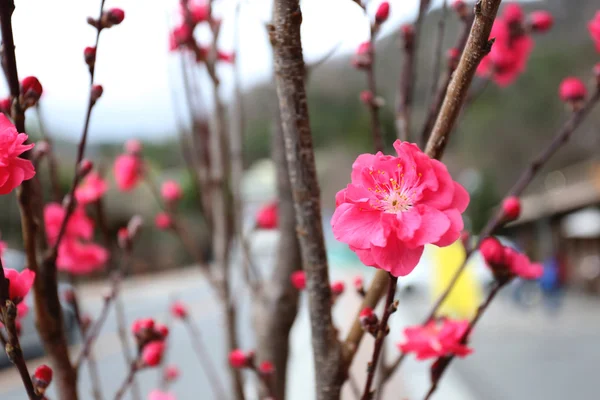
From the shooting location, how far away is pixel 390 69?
1.64 metres

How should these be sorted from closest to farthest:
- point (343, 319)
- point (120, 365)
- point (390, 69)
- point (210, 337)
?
point (390, 69)
point (343, 319)
point (120, 365)
point (210, 337)

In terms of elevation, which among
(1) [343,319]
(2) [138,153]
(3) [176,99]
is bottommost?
(1) [343,319]

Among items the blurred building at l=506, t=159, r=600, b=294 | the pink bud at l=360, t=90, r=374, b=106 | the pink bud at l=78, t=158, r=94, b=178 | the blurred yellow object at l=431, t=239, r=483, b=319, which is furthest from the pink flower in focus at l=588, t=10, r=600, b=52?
the blurred building at l=506, t=159, r=600, b=294

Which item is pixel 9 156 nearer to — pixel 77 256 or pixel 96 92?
pixel 96 92

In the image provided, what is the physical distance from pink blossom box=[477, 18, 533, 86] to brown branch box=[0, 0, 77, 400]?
0.71 meters

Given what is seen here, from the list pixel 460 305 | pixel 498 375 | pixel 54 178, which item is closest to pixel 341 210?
pixel 54 178

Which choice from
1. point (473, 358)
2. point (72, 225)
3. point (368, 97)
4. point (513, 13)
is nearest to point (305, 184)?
point (368, 97)

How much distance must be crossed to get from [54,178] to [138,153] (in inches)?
22.3

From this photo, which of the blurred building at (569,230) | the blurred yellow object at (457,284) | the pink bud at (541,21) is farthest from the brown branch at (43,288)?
the blurred building at (569,230)

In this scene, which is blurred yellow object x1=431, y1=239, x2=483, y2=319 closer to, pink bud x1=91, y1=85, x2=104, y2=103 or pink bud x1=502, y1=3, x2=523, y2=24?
pink bud x1=502, y1=3, x2=523, y2=24

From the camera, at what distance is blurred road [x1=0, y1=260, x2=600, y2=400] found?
3.40 metres

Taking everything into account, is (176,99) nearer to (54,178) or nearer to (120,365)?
(54,178)

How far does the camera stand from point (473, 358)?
17.6 feet

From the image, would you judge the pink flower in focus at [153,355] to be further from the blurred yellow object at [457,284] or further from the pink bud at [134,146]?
the blurred yellow object at [457,284]
